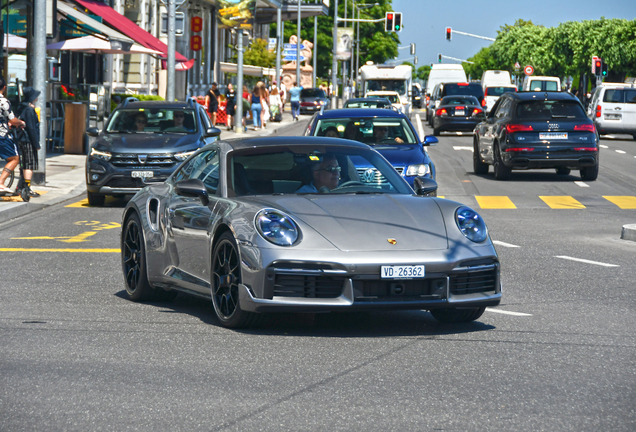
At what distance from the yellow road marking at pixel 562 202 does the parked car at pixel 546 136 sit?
248cm

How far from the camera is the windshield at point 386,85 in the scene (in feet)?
176

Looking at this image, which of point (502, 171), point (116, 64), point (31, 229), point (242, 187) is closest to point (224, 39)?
point (116, 64)

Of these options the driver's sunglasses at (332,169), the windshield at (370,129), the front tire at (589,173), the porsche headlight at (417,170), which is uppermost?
the windshield at (370,129)

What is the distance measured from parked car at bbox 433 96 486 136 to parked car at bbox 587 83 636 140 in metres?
4.11

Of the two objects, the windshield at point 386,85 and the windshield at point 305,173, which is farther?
the windshield at point 386,85

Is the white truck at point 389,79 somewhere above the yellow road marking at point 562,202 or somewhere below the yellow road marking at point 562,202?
above

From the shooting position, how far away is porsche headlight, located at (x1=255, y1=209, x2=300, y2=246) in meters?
6.39

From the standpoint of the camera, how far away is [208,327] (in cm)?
691

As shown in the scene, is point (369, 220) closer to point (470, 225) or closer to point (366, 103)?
point (470, 225)

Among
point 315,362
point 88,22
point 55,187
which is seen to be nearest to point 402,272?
point 315,362

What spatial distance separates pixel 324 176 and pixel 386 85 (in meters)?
47.0

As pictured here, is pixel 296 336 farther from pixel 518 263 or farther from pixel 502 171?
pixel 502 171

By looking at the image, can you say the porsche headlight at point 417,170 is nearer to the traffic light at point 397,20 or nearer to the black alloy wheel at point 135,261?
the black alloy wheel at point 135,261

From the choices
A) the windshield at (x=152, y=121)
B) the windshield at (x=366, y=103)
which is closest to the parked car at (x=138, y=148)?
the windshield at (x=152, y=121)
